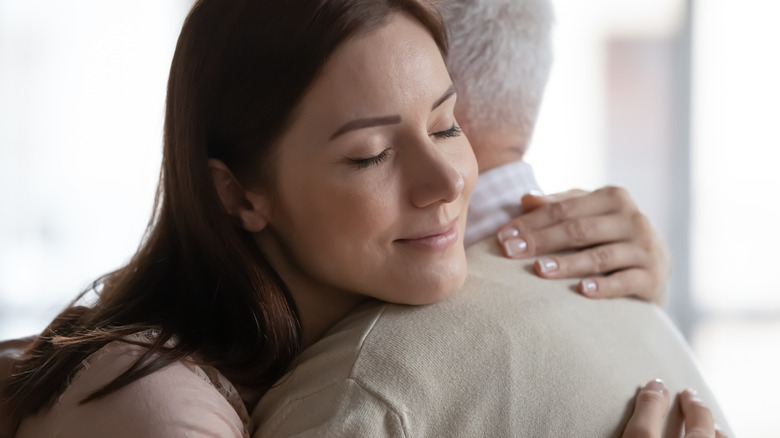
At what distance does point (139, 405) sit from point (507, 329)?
0.48 metres

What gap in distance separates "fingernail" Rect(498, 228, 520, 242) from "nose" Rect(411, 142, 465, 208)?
0.25m

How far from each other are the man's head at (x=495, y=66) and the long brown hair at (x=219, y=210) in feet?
0.53

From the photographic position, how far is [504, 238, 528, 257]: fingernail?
1399 millimetres

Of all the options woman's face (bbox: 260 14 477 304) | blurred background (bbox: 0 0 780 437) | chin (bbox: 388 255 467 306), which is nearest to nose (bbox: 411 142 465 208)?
woman's face (bbox: 260 14 477 304)

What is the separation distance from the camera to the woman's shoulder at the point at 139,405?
1.02m

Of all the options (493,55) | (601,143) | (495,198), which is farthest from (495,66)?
(601,143)

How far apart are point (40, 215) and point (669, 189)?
3530 mm

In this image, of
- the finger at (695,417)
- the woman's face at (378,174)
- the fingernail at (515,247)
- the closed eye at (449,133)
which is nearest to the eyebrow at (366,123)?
the woman's face at (378,174)

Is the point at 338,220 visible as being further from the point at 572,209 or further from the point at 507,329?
the point at 572,209

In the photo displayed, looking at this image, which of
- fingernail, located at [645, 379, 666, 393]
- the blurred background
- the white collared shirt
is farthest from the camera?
the blurred background

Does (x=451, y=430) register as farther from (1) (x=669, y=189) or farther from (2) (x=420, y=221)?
(1) (x=669, y=189)

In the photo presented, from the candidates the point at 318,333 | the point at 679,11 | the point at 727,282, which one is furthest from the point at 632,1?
the point at 318,333

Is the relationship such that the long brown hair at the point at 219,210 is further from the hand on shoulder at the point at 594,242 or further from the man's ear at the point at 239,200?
the hand on shoulder at the point at 594,242

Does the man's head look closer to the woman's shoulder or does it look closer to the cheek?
the cheek
